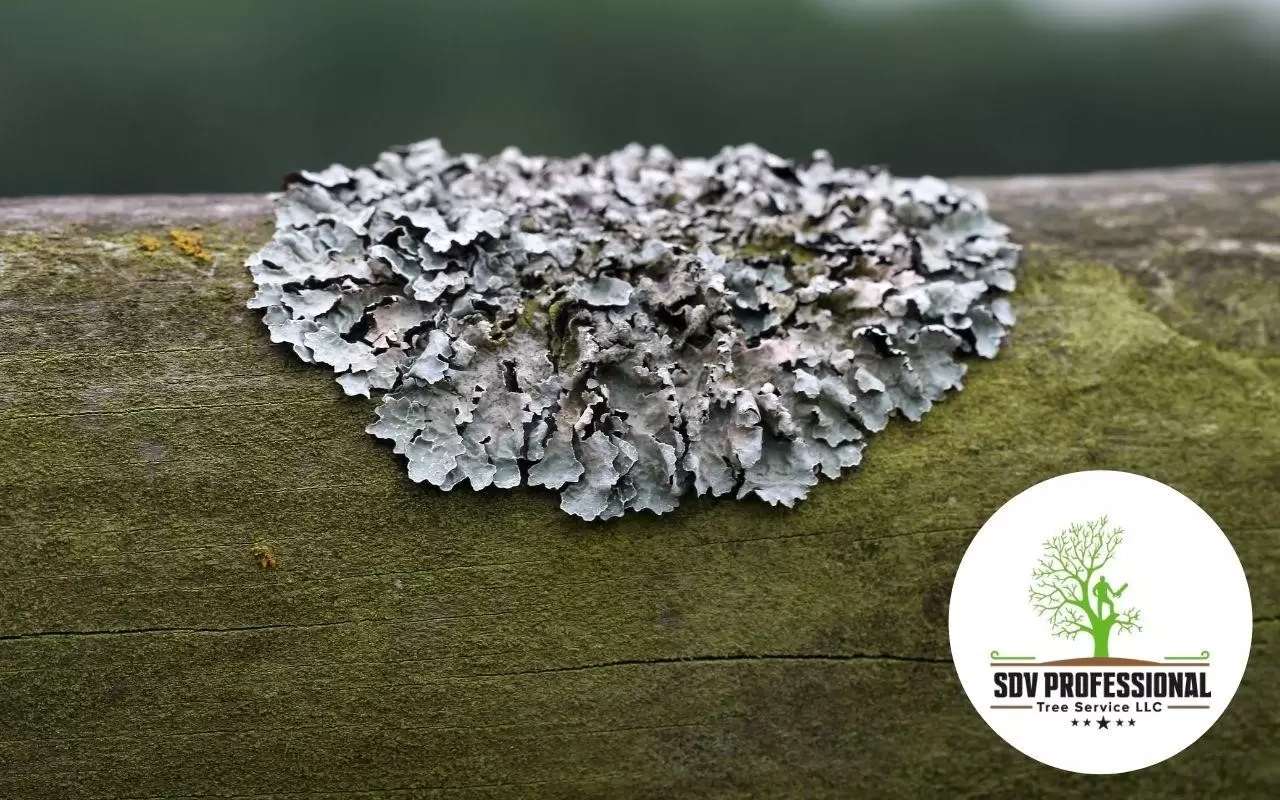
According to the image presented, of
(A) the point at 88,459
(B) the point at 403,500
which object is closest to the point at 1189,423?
(B) the point at 403,500

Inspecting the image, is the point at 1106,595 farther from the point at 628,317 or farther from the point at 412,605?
the point at 412,605

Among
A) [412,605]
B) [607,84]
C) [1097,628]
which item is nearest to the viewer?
[412,605]

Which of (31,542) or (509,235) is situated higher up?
(509,235)

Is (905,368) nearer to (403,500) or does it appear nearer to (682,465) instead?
(682,465)

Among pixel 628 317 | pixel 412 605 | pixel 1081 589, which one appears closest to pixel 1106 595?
pixel 1081 589

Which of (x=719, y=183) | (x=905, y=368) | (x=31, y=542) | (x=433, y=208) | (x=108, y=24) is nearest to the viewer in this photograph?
(x=31, y=542)

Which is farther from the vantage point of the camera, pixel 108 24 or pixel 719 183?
pixel 108 24

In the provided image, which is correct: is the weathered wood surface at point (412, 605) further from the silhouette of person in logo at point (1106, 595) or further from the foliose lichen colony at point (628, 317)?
the silhouette of person in logo at point (1106, 595)
